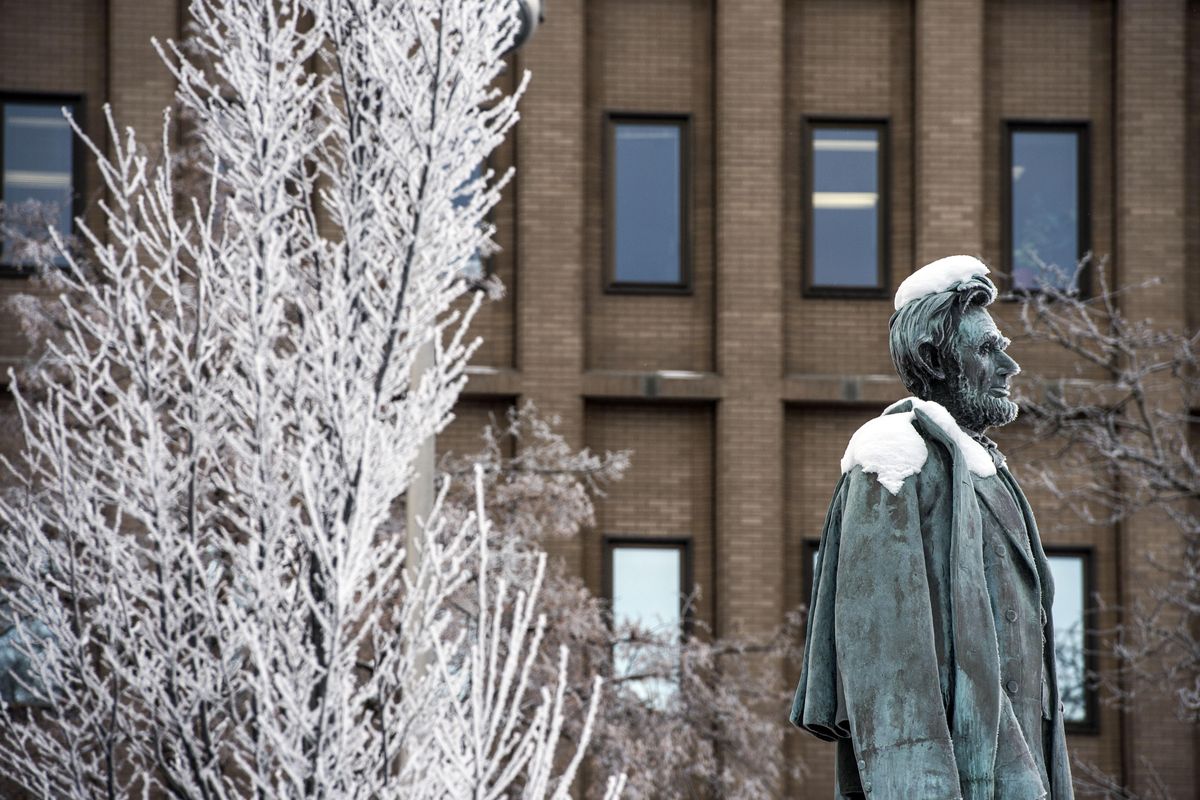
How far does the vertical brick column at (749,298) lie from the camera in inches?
913

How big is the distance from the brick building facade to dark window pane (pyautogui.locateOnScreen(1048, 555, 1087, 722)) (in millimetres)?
251

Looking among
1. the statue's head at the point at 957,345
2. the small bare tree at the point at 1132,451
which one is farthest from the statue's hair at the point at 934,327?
the small bare tree at the point at 1132,451

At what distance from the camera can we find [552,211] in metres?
23.5

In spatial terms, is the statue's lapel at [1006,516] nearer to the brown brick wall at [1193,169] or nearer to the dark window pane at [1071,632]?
the dark window pane at [1071,632]

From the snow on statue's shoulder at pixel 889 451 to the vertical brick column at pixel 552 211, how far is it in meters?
18.4

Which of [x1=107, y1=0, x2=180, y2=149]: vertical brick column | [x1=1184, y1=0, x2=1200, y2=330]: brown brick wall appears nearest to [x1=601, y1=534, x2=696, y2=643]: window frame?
[x1=1184, y1=0, x2=1200, y2=330]: brown brick wall

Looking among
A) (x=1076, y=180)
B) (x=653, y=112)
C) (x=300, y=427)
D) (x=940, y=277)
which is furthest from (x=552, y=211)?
(x=940, y=277)

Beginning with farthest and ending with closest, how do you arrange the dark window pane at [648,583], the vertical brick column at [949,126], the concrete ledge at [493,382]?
the vertical brick column at [949,126], the dark window pane at [648,583], the concrete ledge at [493,382]

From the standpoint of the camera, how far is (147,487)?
8.61 m

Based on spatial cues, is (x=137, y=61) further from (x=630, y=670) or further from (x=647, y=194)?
(x=630, y=670)

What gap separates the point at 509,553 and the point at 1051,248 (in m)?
9.79

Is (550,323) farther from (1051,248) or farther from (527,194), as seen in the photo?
(1051,248)

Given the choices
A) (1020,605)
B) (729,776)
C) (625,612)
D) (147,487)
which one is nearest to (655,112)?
(625,612)

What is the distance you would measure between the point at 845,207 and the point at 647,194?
2261 mm
